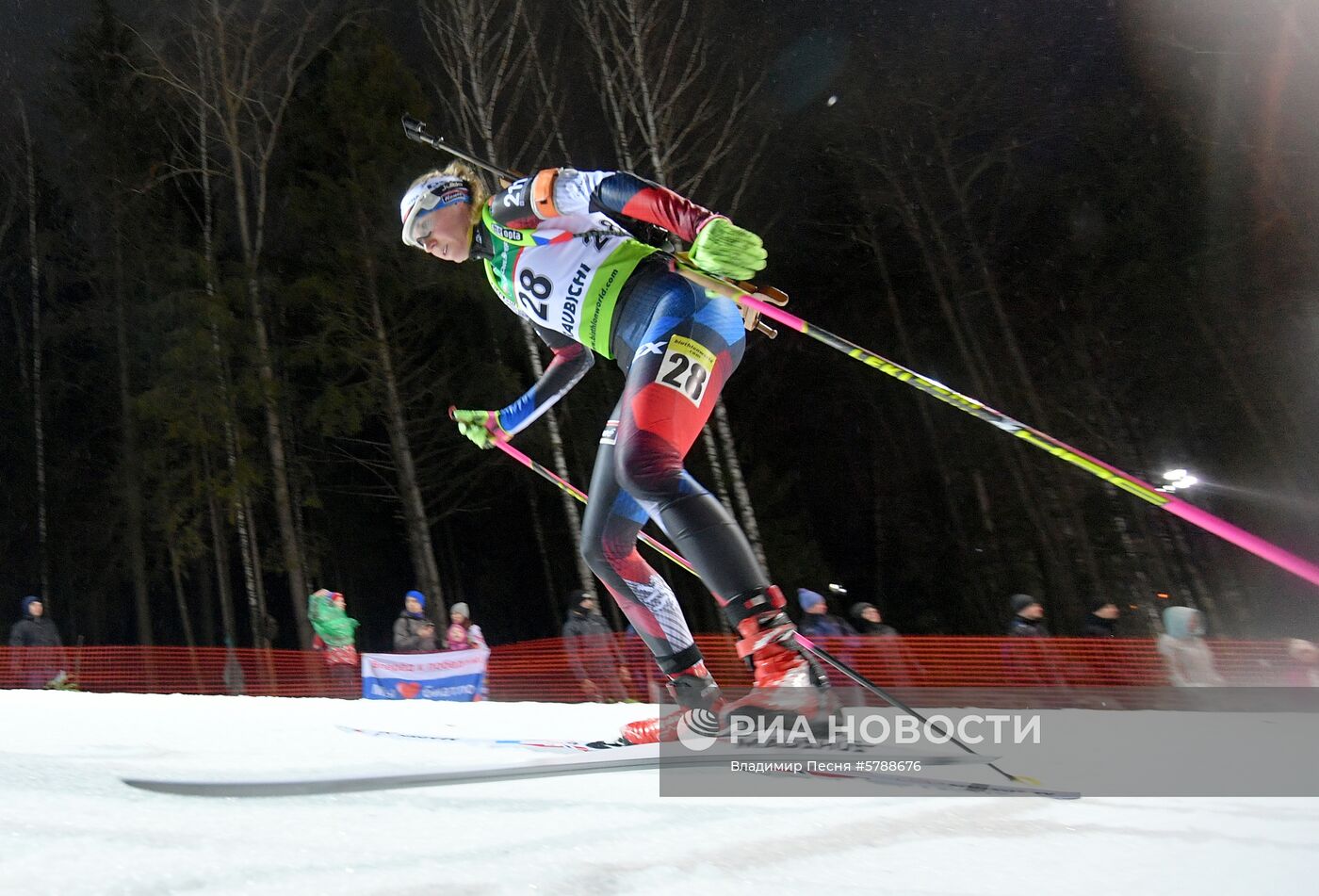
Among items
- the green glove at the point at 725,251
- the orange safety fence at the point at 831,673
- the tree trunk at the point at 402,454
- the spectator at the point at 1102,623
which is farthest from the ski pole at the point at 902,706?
the tree trunk at the point at 402,454

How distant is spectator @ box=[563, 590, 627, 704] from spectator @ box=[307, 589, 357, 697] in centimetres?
208

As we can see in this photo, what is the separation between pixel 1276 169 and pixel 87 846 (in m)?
16.5

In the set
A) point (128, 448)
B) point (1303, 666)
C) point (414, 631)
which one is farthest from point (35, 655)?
point (1303, 666)

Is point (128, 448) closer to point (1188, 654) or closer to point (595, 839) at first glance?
point (1188, 654)

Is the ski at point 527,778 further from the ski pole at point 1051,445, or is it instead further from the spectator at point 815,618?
the spectator at point 815,618

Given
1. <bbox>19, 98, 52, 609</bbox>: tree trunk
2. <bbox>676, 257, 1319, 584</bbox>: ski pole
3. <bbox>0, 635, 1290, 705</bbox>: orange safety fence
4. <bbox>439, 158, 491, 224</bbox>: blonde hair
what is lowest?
<bbox>0, 635, 1290, 705</bbox>: orange safety fence

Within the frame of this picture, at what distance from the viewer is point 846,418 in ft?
73.2

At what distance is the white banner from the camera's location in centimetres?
750

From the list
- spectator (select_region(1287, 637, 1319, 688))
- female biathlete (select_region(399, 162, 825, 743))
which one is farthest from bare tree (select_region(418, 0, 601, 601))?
female biathlete (select_region(399, 162, 825, 743))

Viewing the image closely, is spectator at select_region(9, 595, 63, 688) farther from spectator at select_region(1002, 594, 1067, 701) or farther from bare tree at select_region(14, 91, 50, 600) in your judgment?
bare tree at select_region(14, 91, 50, 600)

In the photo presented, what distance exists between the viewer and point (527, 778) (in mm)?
1718

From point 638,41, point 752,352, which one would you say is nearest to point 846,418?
point 752,352

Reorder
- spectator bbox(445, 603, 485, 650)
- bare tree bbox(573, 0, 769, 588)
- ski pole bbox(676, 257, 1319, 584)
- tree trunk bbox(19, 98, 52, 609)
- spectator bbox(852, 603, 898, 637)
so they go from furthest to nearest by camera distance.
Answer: tree trunk bbox(19, 98, 52, 609), bare tree bbox(573, 0, 769, 588), spectator bbox(445, 603, 485, 650), spectator bbox(852, 603, 898, 637), ski pole bbox(676, 257, 1319, 584)

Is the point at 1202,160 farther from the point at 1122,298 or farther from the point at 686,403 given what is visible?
the point at 686,403
